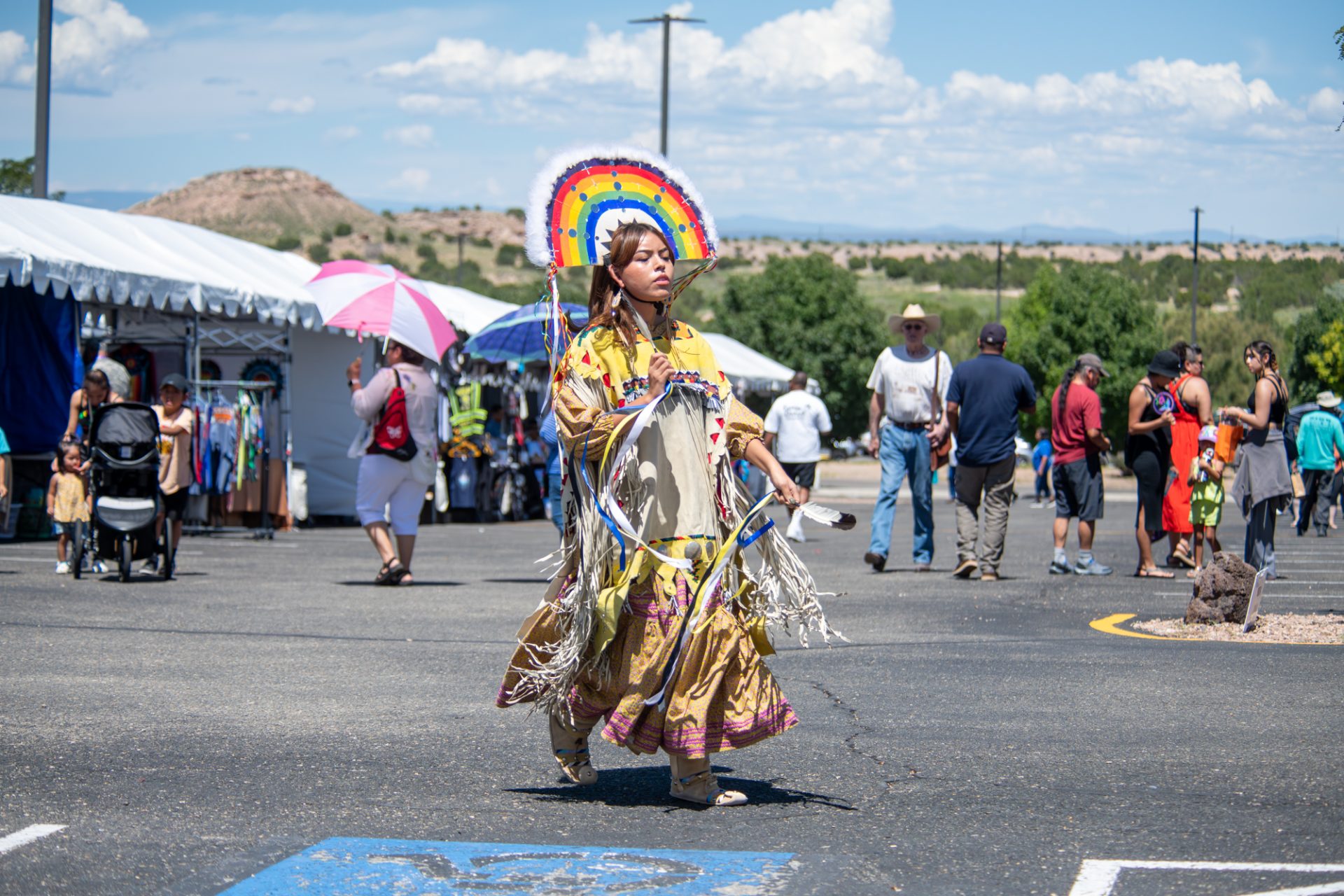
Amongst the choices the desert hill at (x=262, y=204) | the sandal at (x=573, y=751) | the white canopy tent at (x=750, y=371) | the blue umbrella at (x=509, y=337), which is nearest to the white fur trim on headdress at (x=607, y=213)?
the sandal at (x=573, y=751)

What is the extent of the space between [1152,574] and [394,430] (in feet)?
20.9

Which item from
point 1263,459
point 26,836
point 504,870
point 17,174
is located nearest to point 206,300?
point 1263,459

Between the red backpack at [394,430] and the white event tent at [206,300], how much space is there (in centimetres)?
494

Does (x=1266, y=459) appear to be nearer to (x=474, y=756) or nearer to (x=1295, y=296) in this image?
(x=474, y=756)

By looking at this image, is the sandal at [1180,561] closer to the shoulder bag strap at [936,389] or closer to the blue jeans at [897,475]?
the blue jeans at [897,475]

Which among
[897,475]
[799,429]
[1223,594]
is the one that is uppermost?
[799,429]

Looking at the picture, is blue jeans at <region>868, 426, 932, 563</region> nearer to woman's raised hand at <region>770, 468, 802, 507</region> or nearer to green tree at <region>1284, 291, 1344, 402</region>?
woman's raised hand at <region>770, 468, 802, 507</region>

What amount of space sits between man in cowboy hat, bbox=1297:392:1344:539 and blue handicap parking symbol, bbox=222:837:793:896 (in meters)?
16.7

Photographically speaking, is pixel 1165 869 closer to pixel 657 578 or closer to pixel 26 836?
pixel 657 578

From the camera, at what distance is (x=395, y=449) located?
12.0 meters

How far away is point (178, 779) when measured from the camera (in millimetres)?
5355

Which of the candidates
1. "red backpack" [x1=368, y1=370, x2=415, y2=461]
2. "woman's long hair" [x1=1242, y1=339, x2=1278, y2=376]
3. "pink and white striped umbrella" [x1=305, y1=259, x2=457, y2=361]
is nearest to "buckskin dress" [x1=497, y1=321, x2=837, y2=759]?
"red backpack" [x1=368, y1=370, x2=415, y2=461]

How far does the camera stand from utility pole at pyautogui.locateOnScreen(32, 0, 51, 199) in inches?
771

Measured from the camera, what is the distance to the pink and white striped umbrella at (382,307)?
12273mm
